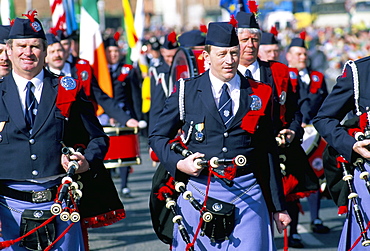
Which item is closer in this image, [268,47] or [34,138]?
[34,138]

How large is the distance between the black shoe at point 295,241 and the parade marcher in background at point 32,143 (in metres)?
3.59

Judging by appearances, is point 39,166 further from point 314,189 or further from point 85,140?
point 314,189

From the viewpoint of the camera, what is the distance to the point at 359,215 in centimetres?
509

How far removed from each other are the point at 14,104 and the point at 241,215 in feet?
5.04

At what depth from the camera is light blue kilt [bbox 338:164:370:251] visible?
5094 mm

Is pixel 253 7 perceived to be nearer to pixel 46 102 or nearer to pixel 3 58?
pixel 3 58

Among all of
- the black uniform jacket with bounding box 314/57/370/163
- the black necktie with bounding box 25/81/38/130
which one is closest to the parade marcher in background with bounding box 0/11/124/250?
the black necktie with bounding box 25/81/38/130

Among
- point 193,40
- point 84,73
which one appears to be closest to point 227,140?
point 84,73

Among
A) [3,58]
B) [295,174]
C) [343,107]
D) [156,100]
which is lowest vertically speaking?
[295,174]

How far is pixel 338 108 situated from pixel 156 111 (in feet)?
11.7

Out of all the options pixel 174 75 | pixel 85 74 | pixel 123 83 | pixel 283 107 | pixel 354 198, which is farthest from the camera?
pixel 123 83

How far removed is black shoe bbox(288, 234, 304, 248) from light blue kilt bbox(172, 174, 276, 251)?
3128 mm

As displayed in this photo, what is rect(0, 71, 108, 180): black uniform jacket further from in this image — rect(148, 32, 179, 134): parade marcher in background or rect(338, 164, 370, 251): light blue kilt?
rect(148, 32, 179, 134): parade marcher in background

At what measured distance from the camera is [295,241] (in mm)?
8148
